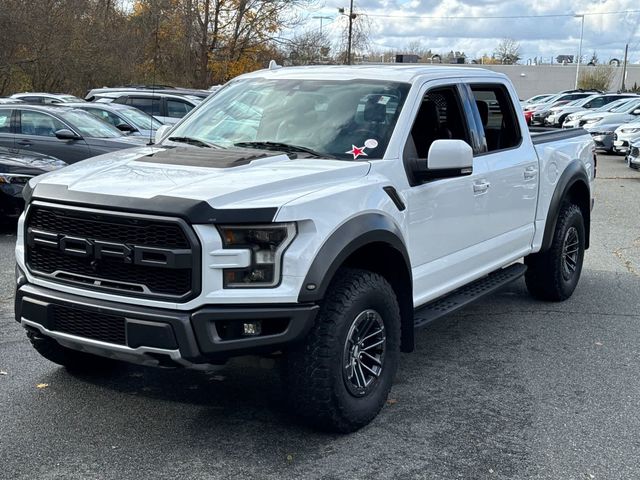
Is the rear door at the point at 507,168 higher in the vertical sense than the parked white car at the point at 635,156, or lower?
higher

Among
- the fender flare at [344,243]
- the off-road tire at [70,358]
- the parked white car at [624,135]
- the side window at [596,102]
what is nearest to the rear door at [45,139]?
the off-road tire at [70,358]

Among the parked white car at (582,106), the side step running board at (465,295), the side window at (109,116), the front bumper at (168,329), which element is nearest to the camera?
the front bumper at (168,329)

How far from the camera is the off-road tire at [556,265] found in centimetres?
696

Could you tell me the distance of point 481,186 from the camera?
17.7ft

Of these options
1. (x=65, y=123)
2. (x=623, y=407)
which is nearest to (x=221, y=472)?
(x=623, y=407)

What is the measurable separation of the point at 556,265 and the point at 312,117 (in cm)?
311

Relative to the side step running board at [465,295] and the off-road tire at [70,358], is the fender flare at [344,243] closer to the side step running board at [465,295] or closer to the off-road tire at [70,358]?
the side step running board at [465,295]

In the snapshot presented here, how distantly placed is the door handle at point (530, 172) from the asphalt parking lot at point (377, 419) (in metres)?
1.24

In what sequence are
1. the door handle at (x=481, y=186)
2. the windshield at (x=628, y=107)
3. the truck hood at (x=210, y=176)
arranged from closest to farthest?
the truck hood at (x=210, y=176), the door handle at (x=481, y=186), the windshield at (x=628, y=107)

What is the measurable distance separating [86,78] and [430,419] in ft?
99.2

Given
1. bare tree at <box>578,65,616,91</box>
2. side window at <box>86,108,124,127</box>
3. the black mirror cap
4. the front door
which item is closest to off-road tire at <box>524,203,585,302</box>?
the front door

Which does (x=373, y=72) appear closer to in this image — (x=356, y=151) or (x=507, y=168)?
(x=356, y=151)

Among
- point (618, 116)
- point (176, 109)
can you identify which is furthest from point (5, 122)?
point (618, 116)

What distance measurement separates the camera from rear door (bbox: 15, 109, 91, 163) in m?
11.6
